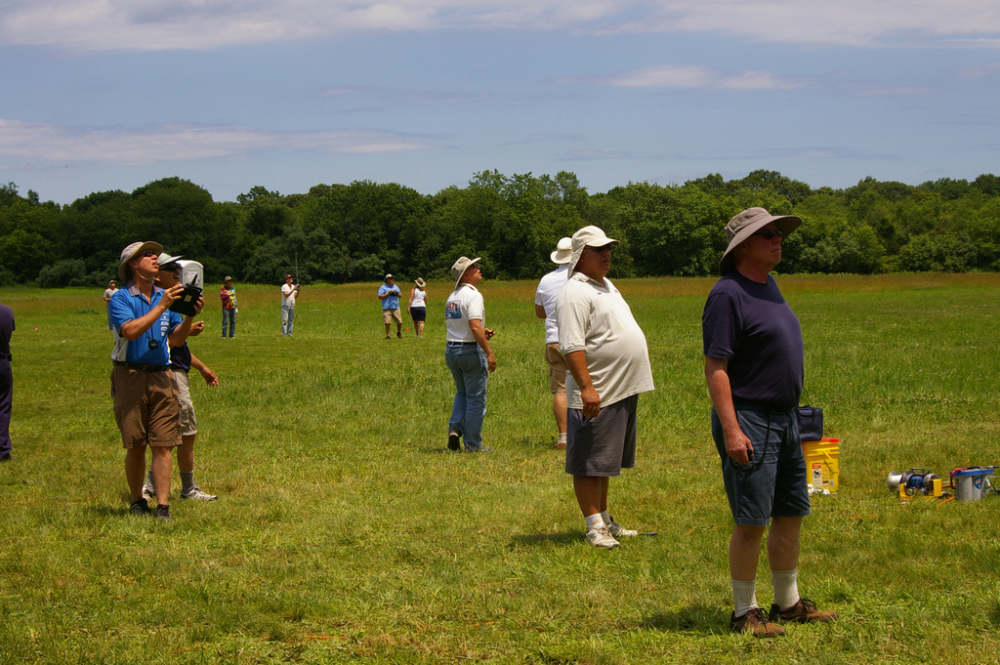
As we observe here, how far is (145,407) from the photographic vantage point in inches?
280

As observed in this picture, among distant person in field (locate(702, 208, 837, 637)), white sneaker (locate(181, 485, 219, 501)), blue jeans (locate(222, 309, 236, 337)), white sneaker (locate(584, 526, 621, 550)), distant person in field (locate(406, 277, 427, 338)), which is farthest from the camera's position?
blue jeans (locate(222, 309, 236, 337))

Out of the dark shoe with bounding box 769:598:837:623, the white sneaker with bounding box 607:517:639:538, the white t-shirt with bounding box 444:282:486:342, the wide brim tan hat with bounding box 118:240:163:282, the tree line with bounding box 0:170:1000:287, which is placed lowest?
the white sneaker with bounding box 607:517:639:538

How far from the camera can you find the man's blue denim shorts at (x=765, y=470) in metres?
4.55

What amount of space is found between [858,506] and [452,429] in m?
4.42

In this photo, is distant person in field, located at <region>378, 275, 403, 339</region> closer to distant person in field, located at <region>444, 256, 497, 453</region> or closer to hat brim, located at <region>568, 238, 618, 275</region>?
distant person in field, located at <region>444, 256, 497, 453</region>

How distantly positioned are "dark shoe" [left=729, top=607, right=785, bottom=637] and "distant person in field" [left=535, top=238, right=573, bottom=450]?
482 cm

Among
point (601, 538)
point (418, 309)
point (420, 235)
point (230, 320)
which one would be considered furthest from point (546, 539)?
point (420, 235)

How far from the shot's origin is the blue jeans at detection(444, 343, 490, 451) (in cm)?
1006

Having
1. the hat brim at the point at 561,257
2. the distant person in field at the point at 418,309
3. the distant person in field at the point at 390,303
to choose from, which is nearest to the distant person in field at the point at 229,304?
the distant person in field at the point at 390,303

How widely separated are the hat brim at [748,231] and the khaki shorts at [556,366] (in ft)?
15.2

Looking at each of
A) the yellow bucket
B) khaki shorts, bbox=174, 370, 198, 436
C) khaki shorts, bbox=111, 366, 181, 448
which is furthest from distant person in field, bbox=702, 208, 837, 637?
khaki shorts, bbox=174, 370, 198, 436

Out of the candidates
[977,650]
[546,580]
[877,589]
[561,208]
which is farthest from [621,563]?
→ [561,208]

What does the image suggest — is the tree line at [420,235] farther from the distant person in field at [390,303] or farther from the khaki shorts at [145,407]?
the khaki shorts at [145,407]

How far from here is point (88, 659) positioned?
447cm
